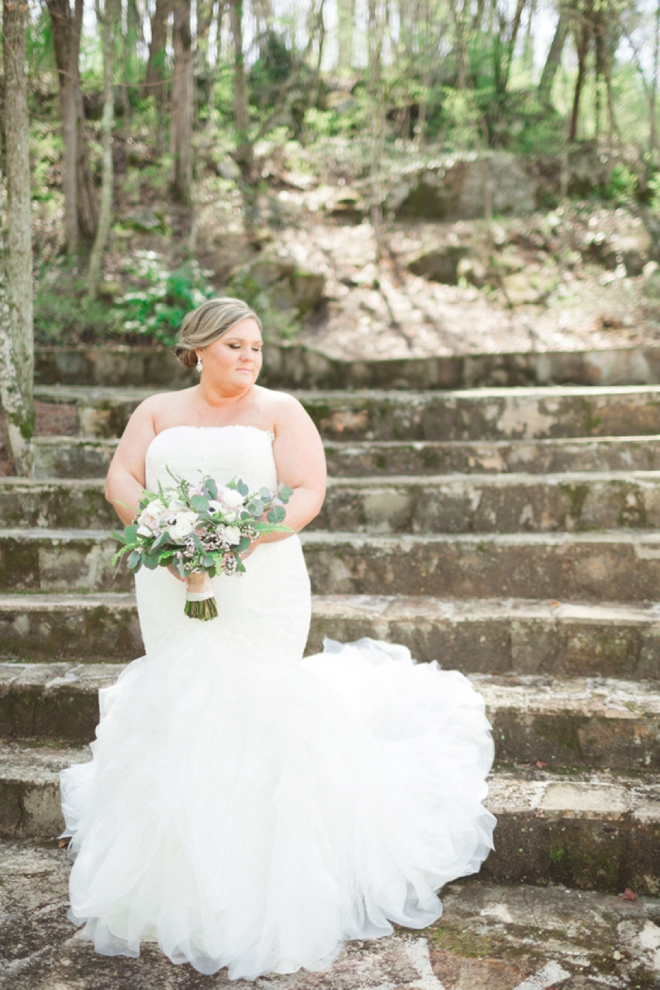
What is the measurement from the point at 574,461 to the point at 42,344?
523cm

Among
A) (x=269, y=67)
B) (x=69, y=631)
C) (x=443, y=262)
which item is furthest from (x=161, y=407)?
(x=269, y=67)

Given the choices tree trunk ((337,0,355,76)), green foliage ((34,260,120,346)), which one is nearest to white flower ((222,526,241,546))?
green foliage ((34,260,120,346))

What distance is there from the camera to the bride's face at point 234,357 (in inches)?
106

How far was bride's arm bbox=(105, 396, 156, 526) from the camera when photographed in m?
2.75

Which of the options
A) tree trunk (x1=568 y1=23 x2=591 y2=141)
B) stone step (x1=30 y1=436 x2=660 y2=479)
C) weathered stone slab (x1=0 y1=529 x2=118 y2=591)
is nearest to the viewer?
weathered stone slab (x1=0 y1=529 x2=118 y2=591)

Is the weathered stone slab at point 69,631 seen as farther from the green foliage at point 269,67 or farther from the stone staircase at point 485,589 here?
the green foliage at point 269,67

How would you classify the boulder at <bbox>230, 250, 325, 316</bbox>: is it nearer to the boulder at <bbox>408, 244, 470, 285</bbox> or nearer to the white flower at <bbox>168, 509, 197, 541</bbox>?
the boulder at <bbox>408, 244, 470, 285</bbox>

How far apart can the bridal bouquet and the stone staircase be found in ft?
4.38

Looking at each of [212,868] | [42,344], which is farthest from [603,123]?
[212,868]

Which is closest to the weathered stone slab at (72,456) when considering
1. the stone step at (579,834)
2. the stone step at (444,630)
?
the stone step at (444,630)

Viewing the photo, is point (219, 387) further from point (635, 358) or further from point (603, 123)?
point (603, 123)

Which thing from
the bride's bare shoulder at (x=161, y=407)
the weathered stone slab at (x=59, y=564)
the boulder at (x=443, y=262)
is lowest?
the weathered stone slab at (x=59, y=564)

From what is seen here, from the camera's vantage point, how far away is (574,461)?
4.92 metres

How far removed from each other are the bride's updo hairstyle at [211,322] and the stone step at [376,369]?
3.76 meters
